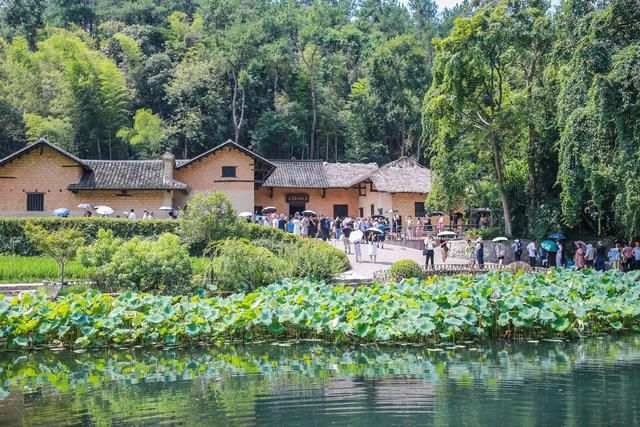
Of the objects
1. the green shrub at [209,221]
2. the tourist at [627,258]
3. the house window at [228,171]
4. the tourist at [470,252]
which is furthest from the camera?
the house window at [228,171]

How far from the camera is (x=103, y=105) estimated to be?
43219mm

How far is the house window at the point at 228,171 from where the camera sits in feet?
108

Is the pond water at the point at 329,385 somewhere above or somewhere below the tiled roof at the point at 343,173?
below

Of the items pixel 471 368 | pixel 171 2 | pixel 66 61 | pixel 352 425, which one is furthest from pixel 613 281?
pixel 171 2

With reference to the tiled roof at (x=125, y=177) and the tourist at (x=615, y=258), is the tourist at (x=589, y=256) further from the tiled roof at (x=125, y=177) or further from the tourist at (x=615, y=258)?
the tiled roof at (x=125, y=177)

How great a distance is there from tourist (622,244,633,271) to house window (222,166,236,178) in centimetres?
2084

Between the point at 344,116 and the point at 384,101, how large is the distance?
3805 mm

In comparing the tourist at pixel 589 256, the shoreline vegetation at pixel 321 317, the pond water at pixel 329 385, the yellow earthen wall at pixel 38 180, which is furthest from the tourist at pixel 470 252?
the yellow earthen wall at pixel 38 180

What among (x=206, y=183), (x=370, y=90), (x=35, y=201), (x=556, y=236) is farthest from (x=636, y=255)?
(x=370, y=90)

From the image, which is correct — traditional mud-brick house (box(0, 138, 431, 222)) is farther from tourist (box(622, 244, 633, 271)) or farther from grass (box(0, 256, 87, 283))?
tourist (box(622, 244, 633, 271))

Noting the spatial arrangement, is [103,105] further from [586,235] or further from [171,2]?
[586,235]

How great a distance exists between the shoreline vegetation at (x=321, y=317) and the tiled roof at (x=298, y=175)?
2644cm

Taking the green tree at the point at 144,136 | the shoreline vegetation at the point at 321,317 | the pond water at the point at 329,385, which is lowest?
the pond water at the point at 329,385

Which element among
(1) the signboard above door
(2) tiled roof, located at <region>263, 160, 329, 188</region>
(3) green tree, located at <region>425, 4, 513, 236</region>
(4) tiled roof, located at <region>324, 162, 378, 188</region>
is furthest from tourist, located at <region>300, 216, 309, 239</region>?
(1) the signboard above door
